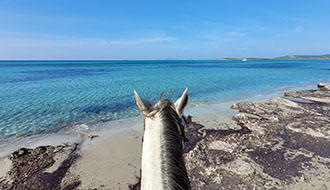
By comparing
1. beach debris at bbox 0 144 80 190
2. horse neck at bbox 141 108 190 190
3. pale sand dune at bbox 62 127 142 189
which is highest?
horse neck at bbox 141 108 190 190

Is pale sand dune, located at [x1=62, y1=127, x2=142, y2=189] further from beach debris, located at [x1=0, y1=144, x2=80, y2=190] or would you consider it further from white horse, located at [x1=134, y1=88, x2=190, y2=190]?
white horse, located at [x1=134, y1=88, x2=190, y2=190]

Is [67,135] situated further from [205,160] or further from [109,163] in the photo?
[205,160]

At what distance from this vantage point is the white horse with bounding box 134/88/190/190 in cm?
106

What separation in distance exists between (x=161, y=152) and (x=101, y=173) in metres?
6.25

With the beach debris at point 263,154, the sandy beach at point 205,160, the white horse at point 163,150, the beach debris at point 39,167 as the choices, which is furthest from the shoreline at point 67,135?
the white horse at point 163,150

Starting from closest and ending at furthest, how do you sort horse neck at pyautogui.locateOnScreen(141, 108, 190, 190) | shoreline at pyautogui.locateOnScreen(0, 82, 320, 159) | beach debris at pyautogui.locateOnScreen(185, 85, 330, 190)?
horse neck at pyautogui.locateOnScreen(141, 108, 190, 190), beach debris at pyautogui.locateOnScreen(185, 85, 330, 190), shoreline at pyautogui.locateOnScreen(0, 82, 320, 159)

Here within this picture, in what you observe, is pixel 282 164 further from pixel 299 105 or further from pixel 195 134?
pixel 299 105


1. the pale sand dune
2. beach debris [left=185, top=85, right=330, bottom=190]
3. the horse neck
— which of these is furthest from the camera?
the pale sand dune

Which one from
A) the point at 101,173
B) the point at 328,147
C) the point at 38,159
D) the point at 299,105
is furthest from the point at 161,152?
the point at 299,105

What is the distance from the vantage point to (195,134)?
9562 millimetres

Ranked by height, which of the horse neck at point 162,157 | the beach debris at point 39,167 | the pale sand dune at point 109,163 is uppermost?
the horse neck at point 162,157

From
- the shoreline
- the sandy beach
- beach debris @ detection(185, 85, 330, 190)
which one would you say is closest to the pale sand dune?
the sandy beach

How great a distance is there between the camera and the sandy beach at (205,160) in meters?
5.76

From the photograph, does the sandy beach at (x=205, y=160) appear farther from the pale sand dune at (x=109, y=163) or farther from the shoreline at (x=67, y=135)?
the shoreline at (x=67, y=135)
